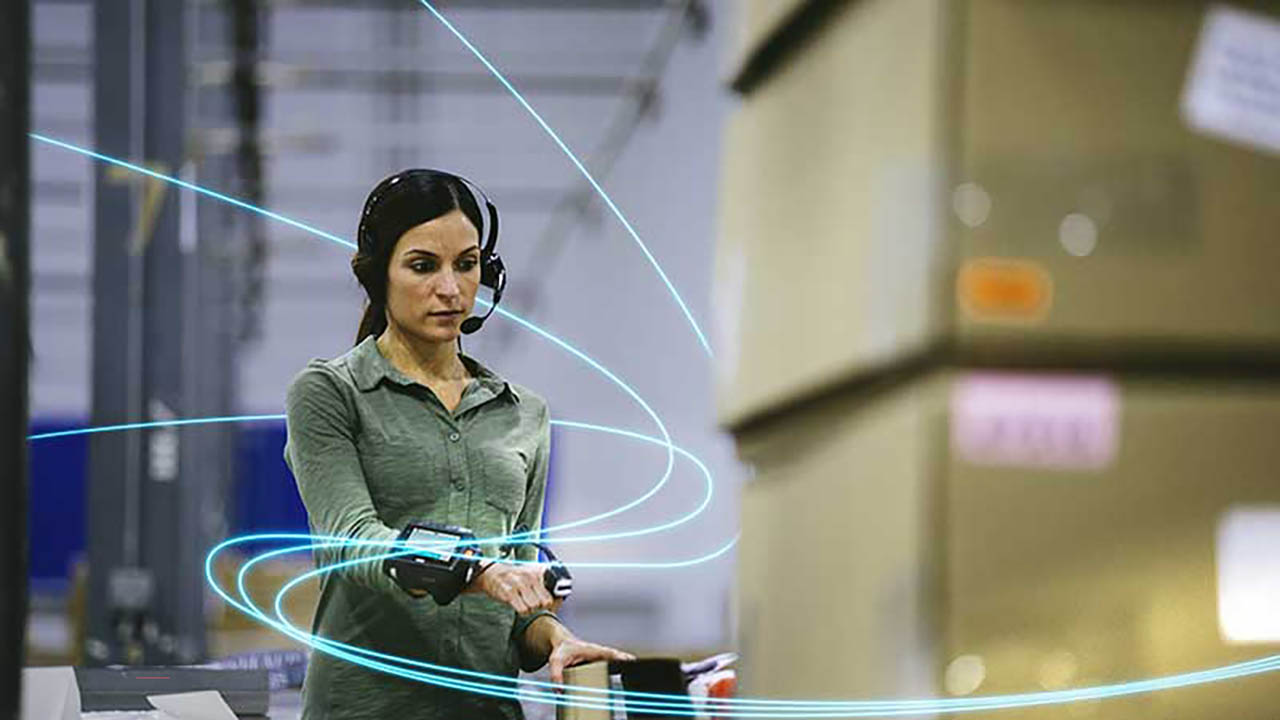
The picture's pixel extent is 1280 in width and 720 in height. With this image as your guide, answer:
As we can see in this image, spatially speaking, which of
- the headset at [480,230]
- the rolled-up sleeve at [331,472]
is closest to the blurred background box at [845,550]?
the rolled-up sleeve at [331,472]

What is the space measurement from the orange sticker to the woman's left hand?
3.41 ft

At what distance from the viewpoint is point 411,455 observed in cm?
231

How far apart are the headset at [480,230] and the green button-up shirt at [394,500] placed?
12cm

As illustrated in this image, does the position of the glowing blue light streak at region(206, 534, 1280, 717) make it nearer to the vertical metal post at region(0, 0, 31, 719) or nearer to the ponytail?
the ponytail

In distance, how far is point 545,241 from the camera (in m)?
14.4

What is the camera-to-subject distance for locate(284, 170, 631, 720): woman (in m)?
2.29

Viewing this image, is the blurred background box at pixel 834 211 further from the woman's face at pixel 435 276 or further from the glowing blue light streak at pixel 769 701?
the woman's face at pixel 435 276

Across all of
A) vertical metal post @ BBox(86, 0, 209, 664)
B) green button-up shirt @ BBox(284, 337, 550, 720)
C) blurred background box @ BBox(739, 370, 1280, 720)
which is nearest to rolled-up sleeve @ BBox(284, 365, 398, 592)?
green button-up shirt @ BBox(284, 337, 550, 720)

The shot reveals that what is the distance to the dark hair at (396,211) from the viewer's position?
2.31 meters

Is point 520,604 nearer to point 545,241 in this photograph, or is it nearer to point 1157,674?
point 1157,674

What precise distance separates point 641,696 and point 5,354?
82 cm

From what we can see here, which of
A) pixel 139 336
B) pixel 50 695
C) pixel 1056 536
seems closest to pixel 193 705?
pixel 50 695

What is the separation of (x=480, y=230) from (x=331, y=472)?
0.36m

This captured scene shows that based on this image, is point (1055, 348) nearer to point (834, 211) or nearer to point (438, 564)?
point (834, 211)
